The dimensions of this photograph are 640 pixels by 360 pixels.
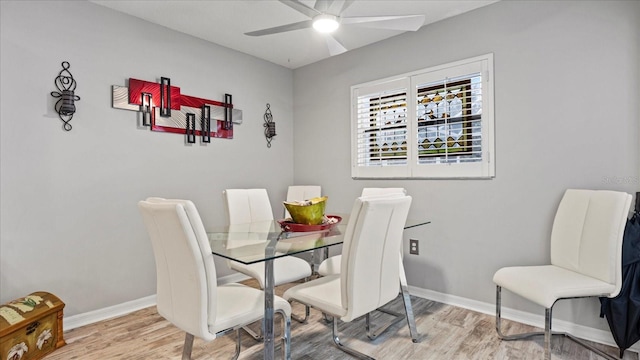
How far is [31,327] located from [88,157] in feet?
3.87

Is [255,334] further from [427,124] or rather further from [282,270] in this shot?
[427,124]

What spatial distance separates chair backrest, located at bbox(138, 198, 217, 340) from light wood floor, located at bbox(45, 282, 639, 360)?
0.76m

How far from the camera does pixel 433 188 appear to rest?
2.94 metres

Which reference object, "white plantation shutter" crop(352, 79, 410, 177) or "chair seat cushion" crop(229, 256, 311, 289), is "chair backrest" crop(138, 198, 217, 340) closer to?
"chair seat cushion" crop(229, 256, 311, 289)

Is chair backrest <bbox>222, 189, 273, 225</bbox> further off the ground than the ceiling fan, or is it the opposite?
the ceiling fan

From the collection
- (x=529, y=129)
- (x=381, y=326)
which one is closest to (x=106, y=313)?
(x=381, y=326)

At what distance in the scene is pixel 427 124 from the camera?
2947 mm

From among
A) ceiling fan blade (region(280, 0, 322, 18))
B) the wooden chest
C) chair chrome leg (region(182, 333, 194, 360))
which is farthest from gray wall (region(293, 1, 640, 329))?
the wooden chest

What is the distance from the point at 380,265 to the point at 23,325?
2.01 metres

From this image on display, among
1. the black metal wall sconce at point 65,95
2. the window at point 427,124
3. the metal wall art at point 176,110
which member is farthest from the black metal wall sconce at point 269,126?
the black metal wall sconce at point 65,95

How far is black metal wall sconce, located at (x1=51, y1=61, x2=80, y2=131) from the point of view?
239 cm

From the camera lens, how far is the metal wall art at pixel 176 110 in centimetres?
277

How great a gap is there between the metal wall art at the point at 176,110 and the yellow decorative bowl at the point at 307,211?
1.55 meters

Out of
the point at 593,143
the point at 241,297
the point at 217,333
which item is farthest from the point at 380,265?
the point at 593,143
